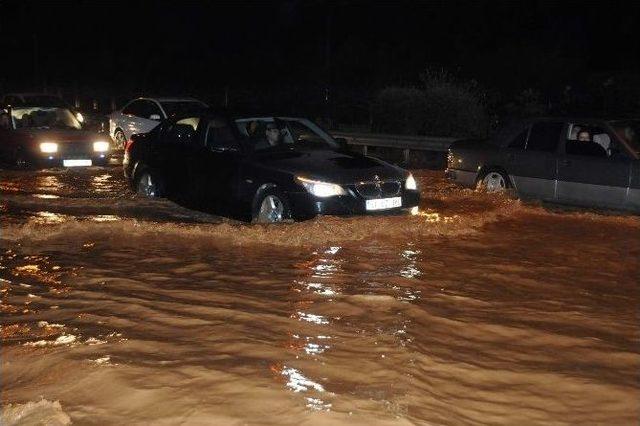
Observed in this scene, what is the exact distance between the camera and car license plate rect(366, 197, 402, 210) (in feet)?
30.8

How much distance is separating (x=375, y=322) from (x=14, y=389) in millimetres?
2520

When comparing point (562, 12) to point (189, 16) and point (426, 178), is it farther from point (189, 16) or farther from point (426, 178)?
point (189, 16)

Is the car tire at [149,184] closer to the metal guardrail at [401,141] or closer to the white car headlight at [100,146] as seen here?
the white car headlight at [100,146]

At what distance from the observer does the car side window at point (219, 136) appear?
10.3 meters

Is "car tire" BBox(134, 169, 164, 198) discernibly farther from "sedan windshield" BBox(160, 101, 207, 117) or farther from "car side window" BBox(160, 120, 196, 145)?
"sedan windshield" BBox(160, 101, 207, 117)

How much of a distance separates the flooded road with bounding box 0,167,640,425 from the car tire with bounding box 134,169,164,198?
891 millimetres

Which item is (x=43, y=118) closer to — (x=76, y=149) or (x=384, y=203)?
(x=76, y=149)

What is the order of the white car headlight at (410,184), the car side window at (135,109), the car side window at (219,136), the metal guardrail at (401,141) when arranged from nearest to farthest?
the white car headlight at (410,184) → the car side window at (219,136) → the metal guardrail at (401,141) → the car side window at (135,109)

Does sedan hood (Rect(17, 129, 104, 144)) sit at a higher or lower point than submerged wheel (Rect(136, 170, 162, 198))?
higher

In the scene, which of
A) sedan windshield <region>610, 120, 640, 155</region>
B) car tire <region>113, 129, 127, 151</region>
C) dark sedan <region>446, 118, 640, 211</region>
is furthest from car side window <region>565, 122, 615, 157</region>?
car tire <region>113, 129, 127, 151</region>

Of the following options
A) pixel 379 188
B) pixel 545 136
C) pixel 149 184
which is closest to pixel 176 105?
pixel 149 184

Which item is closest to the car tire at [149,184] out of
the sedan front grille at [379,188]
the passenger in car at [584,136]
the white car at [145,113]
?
the sedan front grille at [379,188]

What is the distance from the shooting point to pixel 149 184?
1191 cm

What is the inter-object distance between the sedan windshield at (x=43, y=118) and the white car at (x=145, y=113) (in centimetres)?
221
